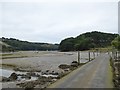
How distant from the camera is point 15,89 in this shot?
82.8 ft

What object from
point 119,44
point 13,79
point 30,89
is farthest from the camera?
point 119,44

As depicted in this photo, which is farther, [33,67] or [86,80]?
[33,67]

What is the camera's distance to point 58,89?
853 inches

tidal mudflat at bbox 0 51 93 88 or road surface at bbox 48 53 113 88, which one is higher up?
road surface at bbox 48 53 113 88

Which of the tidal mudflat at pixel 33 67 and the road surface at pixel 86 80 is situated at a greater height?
the road surface at pixel 86 80

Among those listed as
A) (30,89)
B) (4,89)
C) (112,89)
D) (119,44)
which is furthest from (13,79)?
(119,44)

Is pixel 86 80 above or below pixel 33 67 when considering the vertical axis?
above

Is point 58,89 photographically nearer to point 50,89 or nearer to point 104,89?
point 50,89

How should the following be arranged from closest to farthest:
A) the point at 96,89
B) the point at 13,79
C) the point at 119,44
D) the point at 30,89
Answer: the point at 96,89 → the point at 30,89 → the point at 13,79 → the point at 119,44

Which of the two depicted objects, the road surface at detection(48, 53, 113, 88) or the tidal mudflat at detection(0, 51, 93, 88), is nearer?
the road surface at detection(48, 53, 113, 88)

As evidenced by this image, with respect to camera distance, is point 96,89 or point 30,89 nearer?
point 96,89

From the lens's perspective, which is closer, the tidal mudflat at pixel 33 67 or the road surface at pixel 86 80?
the road surface at pixel 86 80

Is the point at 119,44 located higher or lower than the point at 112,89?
higher

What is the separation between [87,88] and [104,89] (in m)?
1.48
